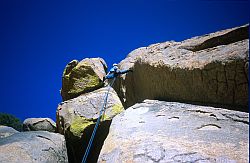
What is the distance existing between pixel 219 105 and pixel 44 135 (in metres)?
5.61

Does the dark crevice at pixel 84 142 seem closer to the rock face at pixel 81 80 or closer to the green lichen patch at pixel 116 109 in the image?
the green lichen patch at pixel 116 109

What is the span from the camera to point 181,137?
3.67 meters

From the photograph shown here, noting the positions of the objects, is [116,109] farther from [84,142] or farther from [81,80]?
[81,80]

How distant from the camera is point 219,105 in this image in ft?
15.2

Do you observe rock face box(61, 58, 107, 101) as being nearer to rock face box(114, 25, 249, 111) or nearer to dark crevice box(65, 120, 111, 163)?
dark crevice box(65, 120, 111, 163)

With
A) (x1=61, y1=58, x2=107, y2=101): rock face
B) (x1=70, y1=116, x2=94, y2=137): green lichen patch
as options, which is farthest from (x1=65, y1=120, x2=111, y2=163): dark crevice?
(x1=61, y1=58, x2=107, y2=101): rock face

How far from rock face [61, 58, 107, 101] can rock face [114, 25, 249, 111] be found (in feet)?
9.06

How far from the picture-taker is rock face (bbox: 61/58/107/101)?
9.46 metres

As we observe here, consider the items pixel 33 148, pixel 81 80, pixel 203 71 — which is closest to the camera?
pixel 203 71

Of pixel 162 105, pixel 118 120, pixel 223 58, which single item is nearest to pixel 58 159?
pixel 118 120

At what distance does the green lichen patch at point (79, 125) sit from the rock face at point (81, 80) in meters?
2.09

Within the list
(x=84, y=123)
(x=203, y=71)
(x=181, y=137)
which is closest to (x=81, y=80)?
(x=84, y=123)

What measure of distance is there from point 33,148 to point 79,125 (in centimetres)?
175

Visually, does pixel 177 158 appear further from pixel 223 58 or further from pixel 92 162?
pixel 92 162
